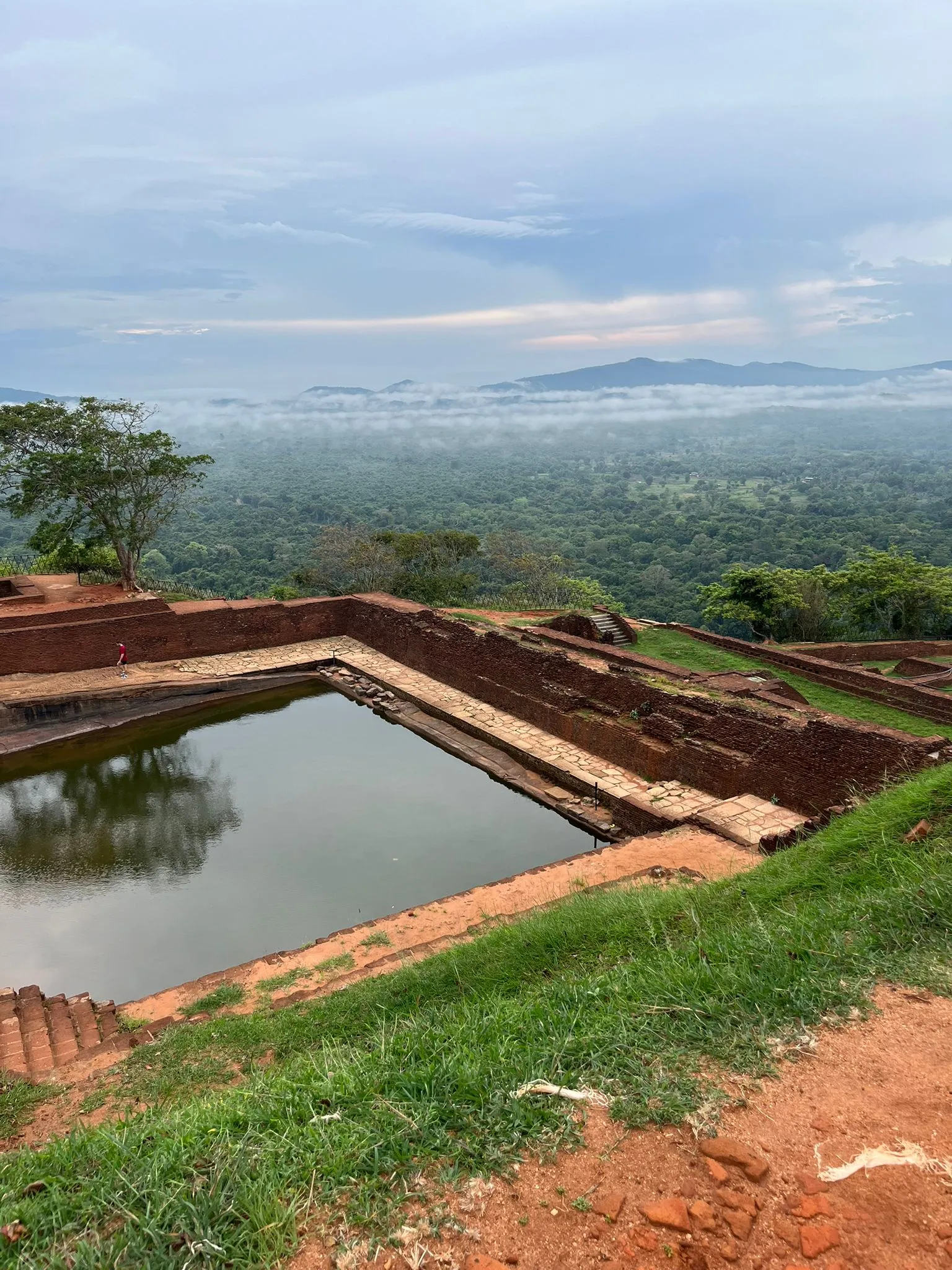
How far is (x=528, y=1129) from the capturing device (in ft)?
7.45

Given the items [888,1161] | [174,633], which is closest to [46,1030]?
[888,1161]

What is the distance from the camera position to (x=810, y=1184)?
1.98m

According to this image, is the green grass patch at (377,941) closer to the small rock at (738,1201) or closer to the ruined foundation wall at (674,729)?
the small rock at (738,1201)

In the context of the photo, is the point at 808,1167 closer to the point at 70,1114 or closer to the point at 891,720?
the point at 70,1114

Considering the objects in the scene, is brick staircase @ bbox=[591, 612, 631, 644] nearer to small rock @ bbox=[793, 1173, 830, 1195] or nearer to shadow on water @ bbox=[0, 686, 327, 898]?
shadow on water @ bbox=[0, 686, 327, 898]

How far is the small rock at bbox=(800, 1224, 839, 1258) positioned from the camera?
1.80 meters

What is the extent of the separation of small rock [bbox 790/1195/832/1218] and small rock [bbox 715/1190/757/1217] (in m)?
0.10

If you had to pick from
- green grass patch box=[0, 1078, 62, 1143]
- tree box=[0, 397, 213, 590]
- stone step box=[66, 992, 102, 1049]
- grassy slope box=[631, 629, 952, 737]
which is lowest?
stone step box=[66, 992, 102, 1049]

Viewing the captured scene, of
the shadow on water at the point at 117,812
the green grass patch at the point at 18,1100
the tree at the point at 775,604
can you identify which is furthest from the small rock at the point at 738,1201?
the tree at the point at 775,604

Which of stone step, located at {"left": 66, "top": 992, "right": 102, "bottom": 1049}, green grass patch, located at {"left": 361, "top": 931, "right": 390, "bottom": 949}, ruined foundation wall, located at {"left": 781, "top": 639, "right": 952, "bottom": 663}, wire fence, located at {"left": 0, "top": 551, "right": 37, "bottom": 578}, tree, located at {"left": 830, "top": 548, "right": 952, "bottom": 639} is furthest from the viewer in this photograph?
tree, located at {"left": 830, "top": 548, "right": 952, "bottom": 639}

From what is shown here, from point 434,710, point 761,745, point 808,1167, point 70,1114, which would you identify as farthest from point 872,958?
point 434,710

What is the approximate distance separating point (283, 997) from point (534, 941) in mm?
1826

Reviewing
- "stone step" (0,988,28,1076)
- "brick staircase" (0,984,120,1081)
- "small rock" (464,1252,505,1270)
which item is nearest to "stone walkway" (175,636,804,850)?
"small rock" (464,1252,505,1270)

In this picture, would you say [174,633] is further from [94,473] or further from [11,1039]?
[11,1039]
